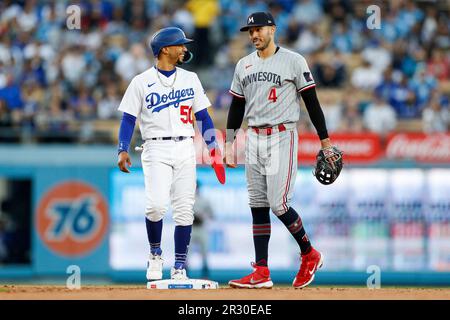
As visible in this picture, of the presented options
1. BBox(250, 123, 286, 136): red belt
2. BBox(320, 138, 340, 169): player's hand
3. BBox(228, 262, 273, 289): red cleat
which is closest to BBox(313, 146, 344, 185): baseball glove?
BBox(320, 138, 340, 169): player's hand

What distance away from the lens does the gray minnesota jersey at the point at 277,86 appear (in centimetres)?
916

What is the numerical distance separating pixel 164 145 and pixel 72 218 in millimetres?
9381

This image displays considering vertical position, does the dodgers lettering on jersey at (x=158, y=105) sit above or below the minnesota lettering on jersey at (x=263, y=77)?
below

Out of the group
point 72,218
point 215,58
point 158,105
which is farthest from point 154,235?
point 215,58

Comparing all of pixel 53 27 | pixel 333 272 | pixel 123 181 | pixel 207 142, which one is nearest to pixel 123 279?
pixel 123 181

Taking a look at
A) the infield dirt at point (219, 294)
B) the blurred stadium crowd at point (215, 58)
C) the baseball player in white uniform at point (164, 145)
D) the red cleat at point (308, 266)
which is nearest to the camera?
the infield dirt at point (219, 294)

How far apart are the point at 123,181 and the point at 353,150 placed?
3.93 meters

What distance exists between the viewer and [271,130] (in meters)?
9.20

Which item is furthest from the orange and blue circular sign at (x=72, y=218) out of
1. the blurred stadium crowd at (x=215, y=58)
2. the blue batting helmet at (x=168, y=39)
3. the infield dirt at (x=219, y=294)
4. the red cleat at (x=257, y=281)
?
the blue batting helmet at (x=168, y=39)

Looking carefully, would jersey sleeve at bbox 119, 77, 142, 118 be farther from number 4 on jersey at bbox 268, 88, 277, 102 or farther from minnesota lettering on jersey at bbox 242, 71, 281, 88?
number 4 on jersey at bbox 268, 88, 277, 102

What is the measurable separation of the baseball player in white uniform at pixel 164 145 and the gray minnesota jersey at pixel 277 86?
0.59 metres

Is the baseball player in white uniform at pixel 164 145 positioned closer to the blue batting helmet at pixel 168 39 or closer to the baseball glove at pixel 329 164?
the blue batting helmet at pixel 168 39

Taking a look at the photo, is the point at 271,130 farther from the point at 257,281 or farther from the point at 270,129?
the point at 257,281

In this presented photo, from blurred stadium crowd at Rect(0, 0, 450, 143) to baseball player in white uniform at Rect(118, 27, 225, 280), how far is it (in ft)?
29.2
